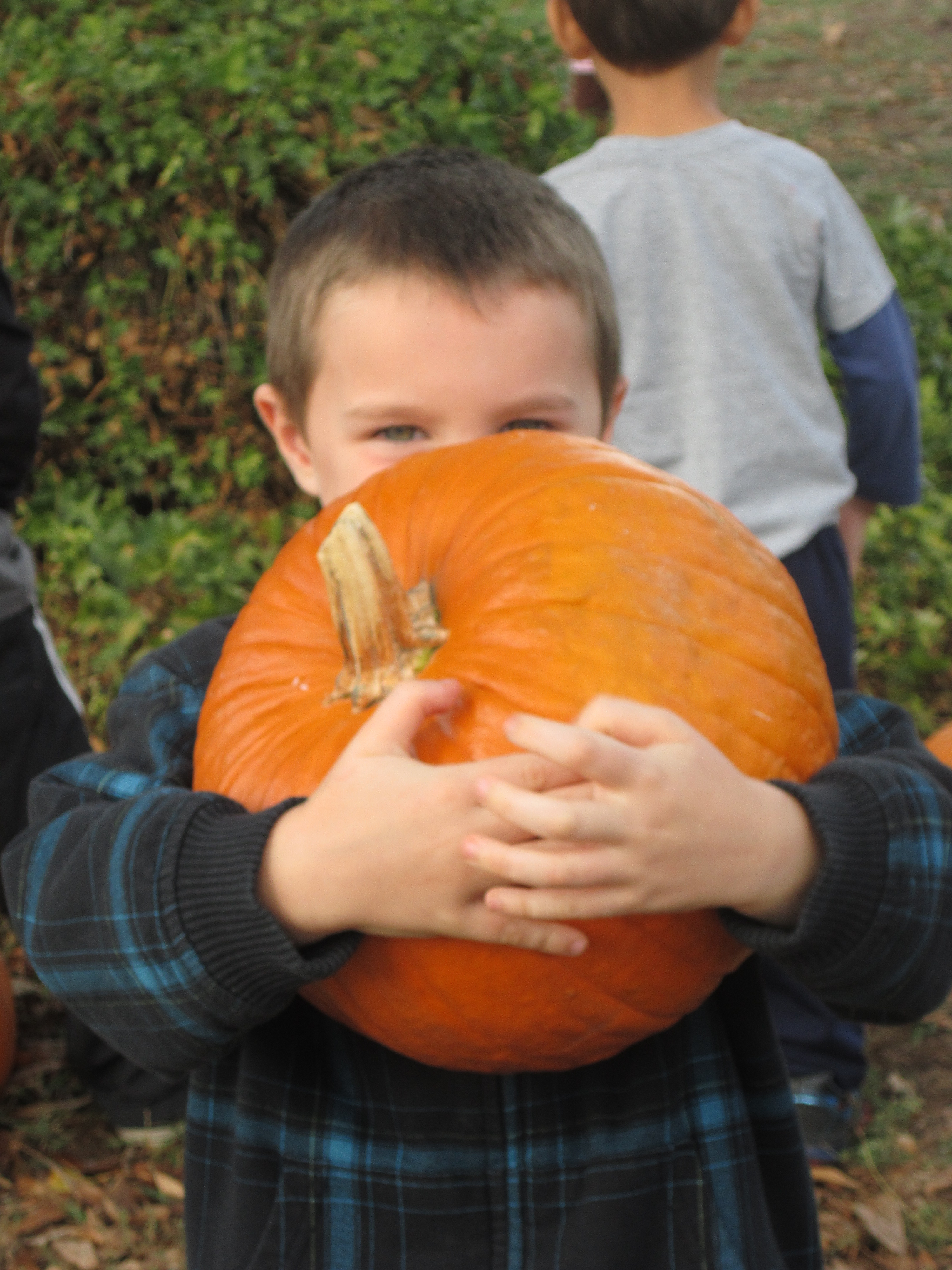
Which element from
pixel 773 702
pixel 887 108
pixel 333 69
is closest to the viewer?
pixel 773 702

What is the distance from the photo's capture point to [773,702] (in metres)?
1.39

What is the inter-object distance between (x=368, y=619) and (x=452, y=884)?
0.34 metres

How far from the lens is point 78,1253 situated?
3150 millimetres

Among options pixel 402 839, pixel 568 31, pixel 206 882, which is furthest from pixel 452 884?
pixel 568 31

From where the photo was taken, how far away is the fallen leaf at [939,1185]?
327 cm

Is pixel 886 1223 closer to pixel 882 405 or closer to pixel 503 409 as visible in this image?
pixel 882 405

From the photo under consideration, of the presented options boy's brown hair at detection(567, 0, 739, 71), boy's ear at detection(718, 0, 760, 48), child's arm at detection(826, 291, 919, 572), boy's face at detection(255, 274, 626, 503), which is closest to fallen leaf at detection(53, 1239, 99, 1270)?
boy's face at detection(255, 274, 626, 503)

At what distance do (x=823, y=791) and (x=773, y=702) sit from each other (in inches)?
4.8

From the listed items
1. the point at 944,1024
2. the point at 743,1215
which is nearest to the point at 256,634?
the point at 743,1215

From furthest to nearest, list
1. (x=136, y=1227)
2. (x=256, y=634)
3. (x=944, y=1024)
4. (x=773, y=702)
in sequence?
(x=944, y=1024) < (x=136, y=1227) < (x=256, y=634) < (x=773, y=702)

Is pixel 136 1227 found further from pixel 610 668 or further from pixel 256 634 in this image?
pixel 610 668

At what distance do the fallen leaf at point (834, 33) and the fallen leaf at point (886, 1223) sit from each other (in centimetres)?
1248

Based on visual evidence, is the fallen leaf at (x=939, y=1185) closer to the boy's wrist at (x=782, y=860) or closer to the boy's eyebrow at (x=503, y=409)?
the boy's wrist at (x=782, y=860)

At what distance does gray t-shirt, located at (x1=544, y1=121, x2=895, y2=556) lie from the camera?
3207mm
